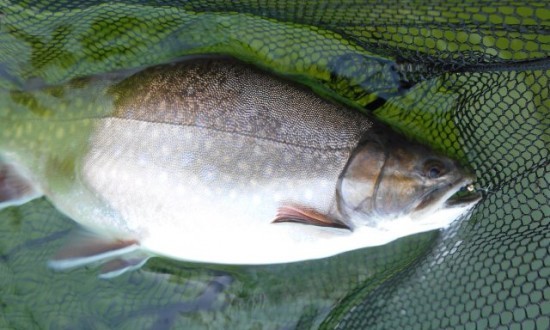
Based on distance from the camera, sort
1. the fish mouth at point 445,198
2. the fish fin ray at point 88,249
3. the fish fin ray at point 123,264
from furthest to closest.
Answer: the fish fin ray at point 123,264 → the fish fin ray at point 88,249 → the fish mouth at point 445,198

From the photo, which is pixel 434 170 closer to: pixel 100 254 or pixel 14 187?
pixel 100 254

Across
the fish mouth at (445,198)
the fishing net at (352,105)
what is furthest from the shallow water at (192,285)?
the fish mouth at (445,198)

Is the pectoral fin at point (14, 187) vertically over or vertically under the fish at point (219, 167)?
under

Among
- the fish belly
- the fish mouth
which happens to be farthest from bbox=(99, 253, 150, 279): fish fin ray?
the fish mouth

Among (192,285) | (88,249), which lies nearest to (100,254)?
(88,249)

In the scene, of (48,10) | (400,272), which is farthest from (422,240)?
(48,10)

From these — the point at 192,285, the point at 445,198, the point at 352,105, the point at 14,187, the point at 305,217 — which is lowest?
the point at 192,285

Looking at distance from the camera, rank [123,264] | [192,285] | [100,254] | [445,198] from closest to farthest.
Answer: [445,198] → [100,254] → [123,264] → [192,285]

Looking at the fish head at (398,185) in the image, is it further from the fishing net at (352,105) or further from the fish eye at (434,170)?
the fishing net at (352,105)
